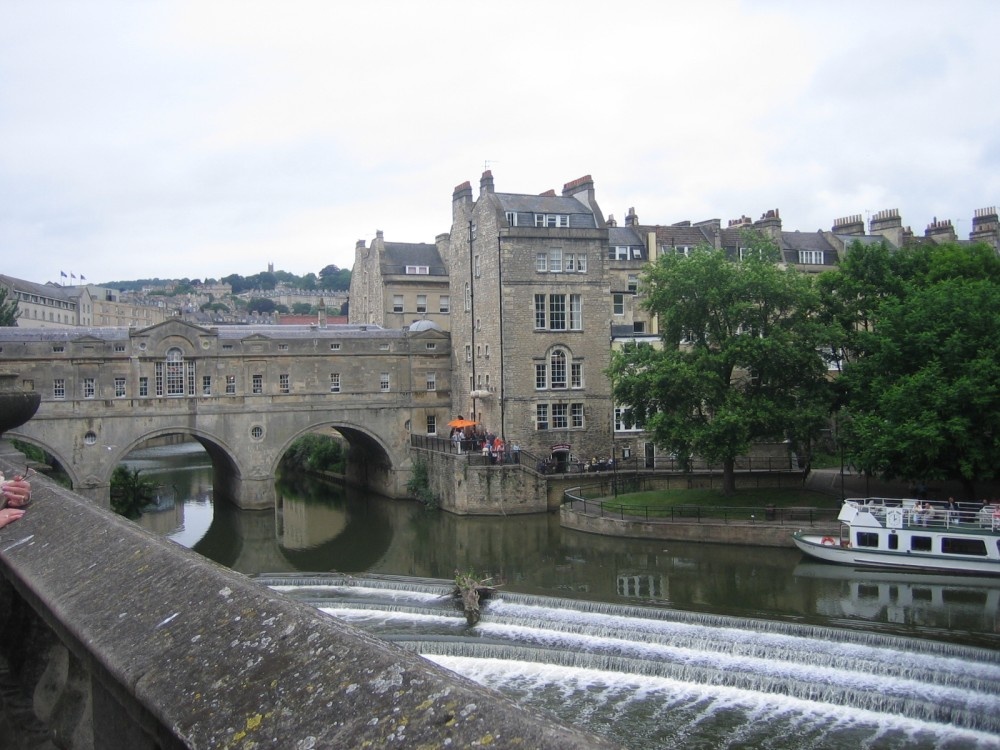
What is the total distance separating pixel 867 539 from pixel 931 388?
579 cm

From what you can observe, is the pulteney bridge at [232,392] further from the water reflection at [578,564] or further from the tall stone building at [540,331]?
the tall stone building at [540,331]

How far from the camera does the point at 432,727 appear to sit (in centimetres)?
299

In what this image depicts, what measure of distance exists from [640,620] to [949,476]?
50.5 ft

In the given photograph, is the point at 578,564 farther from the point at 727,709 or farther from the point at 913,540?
the point at 727,709

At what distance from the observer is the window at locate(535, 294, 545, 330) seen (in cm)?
4647

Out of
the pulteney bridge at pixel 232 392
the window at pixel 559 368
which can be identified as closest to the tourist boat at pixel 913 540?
the window at pixel 559 368

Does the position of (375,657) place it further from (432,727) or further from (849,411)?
(849,411)

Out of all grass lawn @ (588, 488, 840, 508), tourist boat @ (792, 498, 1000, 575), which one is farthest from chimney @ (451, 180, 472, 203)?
tourist boat @ (792, 498, 1000, 575)

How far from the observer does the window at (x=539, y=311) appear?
46469 mm

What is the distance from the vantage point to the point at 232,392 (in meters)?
46.3

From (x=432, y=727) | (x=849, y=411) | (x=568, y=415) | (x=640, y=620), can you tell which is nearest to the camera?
(x=432, y=727)

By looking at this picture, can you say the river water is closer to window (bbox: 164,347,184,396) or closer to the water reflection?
the water reflection

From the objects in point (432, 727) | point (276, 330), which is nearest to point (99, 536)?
point (432, 727)

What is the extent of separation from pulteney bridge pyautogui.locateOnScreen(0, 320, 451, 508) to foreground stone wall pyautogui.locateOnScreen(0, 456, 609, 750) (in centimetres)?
4062
